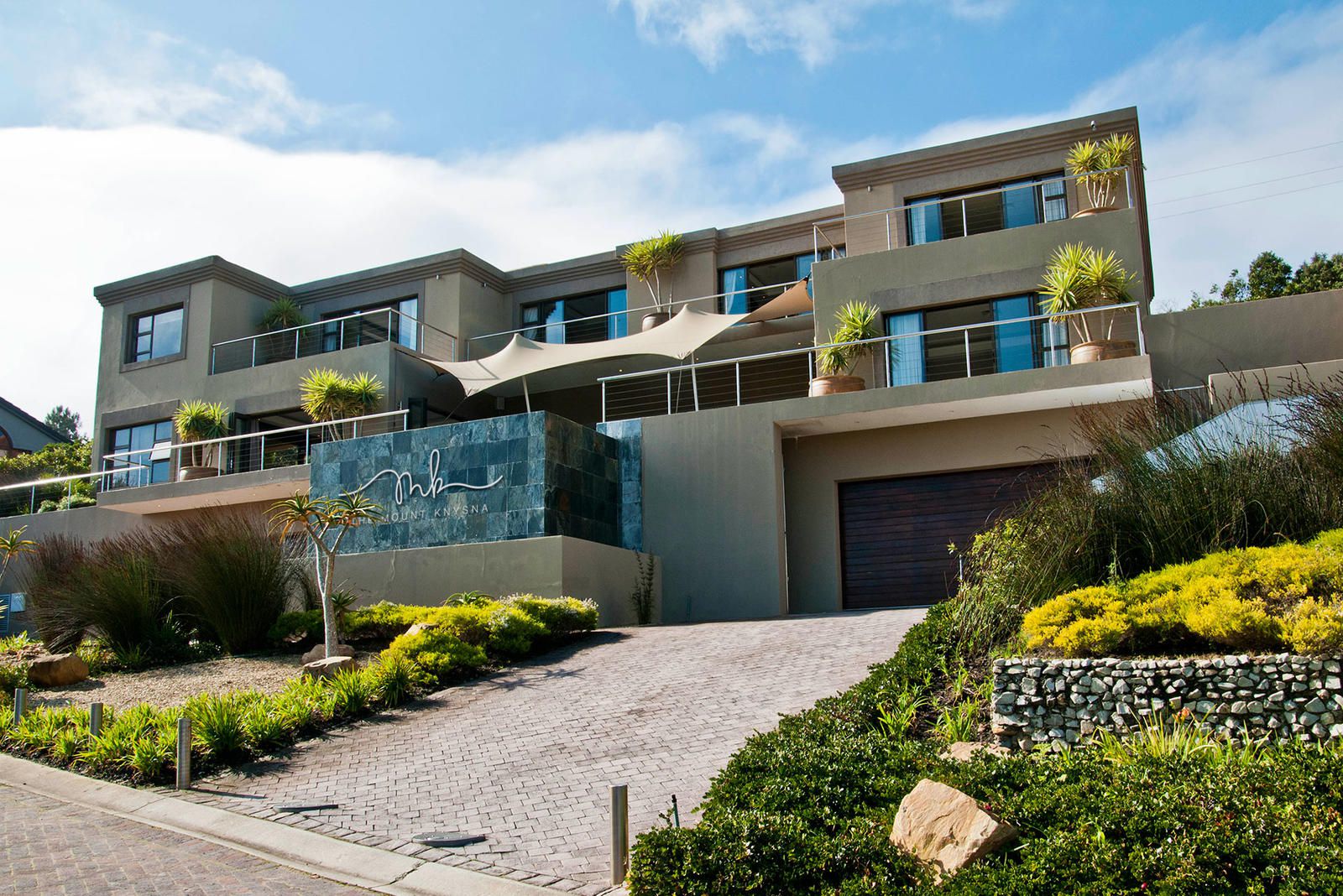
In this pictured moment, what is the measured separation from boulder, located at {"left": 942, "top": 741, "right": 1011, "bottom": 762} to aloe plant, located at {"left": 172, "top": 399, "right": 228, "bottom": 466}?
2018 centimetres

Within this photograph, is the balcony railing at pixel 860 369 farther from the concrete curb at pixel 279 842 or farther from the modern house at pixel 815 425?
the concrete curb at pixel 279 842

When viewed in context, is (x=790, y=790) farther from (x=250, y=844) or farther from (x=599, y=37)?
(x=599, y=37)

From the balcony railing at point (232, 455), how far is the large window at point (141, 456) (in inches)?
0.8

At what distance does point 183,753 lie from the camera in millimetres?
8547

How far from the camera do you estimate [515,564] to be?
15375 mm

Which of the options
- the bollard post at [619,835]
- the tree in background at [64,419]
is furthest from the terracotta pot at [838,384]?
the tree in background at [64,419]

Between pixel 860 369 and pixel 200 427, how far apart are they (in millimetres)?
14565

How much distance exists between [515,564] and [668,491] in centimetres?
309

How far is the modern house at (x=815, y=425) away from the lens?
15.7 m

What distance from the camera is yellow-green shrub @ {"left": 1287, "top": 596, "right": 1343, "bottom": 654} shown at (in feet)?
21.0

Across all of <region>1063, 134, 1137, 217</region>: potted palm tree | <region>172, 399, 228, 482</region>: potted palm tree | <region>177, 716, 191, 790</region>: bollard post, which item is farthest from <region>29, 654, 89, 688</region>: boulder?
<region>1063, 134, 1137, 217</region>: potted palm tree

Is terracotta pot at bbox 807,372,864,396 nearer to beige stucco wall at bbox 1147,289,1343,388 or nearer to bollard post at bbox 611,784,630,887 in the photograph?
beige stucco wall at bbox 1147,289,1343,388

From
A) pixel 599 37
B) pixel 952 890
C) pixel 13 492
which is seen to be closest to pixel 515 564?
pixel 599 37

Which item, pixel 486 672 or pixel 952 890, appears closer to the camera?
pixel 952 890
